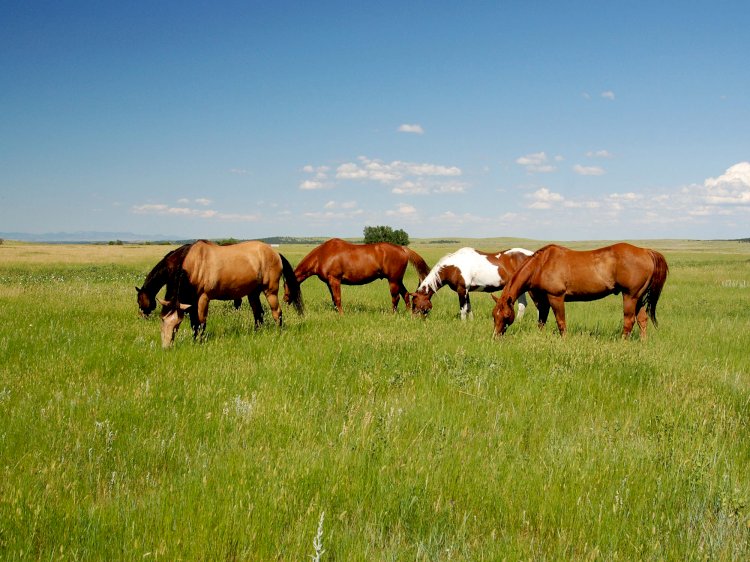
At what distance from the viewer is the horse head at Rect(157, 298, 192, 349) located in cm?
773

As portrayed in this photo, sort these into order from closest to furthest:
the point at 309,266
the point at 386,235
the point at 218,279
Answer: the point at 218,279 < the point at 309,266 < the point at 386,235

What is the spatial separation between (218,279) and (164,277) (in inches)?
42.0

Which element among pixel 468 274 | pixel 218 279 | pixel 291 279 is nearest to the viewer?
pixel 218 279

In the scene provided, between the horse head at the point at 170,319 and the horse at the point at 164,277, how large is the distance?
1.94 feet

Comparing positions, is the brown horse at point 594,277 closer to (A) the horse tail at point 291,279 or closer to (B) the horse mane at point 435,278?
(B) the horse mane at point 435,278

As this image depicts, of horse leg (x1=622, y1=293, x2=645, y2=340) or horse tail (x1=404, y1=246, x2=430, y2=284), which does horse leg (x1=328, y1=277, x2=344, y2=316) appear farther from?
horse leg (x1=622, y1=293, x2=645, y2=340)

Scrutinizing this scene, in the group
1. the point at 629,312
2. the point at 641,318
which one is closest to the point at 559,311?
the point at 629,312

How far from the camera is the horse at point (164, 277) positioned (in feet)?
28.5

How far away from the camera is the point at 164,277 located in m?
9.23

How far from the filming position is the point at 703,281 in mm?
26188

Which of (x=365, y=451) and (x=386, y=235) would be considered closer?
(x=365, y=451)

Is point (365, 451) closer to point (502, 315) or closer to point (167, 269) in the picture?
point (167, 269)

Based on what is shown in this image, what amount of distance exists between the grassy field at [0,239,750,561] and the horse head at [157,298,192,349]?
0.21 m

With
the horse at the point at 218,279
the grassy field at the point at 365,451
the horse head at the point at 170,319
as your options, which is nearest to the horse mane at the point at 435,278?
the horse at the point at 218,279
